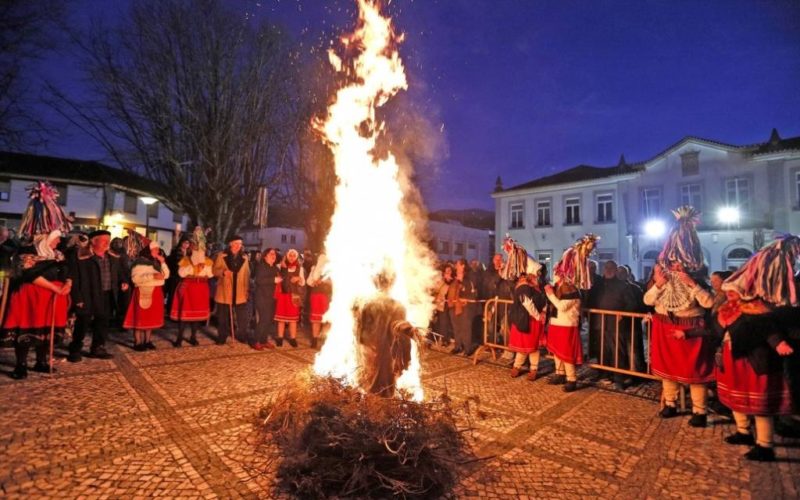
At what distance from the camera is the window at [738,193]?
24.0m

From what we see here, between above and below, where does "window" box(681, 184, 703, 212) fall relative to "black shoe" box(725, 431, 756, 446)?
above

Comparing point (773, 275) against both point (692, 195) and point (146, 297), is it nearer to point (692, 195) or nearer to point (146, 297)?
point (146, 297)

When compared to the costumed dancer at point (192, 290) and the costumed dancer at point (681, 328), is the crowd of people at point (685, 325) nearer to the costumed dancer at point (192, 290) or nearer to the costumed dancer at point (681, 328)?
the costumed dancer at point (681, 328)

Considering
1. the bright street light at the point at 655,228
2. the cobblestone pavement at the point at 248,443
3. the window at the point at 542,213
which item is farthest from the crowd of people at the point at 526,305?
the window at the point at 542,213

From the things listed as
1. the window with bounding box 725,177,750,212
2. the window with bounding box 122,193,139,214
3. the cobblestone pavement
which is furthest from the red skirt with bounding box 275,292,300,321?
the window with bounding box 122,193,139,214

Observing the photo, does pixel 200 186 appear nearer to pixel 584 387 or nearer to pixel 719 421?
pixel 584 387

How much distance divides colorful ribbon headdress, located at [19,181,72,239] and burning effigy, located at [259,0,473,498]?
4.69 metres

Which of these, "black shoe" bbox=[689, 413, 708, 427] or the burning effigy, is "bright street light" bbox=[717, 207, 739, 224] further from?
the burning effigy

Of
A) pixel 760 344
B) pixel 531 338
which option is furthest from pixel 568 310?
pixel 760 344

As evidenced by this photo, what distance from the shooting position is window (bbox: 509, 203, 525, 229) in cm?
3362

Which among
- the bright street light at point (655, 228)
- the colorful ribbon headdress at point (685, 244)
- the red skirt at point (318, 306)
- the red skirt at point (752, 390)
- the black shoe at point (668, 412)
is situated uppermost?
the bright street light at point (655, 228)

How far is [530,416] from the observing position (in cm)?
527

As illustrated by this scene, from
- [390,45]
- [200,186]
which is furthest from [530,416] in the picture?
[200,186]

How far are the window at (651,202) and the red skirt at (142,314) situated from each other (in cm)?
2927
